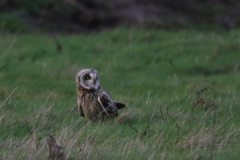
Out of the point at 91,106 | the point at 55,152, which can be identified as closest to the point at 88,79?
the point at 91,106

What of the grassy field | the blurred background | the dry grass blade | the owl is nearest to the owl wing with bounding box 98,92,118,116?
the owl

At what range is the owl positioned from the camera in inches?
328

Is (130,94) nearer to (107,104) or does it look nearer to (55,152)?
(107,104)

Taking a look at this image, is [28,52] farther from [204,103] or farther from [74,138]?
[74,138]

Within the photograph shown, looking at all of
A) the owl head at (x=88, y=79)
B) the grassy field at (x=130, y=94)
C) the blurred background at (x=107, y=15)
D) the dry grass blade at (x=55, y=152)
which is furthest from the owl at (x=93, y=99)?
the blurred background at (x=107, y=15)

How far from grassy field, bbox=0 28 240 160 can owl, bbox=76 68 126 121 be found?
188 millimetres

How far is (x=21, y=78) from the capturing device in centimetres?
1302

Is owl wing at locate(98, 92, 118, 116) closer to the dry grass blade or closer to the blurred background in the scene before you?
the dry grass blade

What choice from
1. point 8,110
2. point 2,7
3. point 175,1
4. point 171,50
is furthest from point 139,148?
point 175,1

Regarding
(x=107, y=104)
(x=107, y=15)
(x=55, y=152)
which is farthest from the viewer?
(x=107, y=15)

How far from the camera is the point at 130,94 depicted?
36.5 ft

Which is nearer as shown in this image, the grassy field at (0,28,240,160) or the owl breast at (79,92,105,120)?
the grassy field at (0,28,240,160)

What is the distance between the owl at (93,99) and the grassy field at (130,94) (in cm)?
19

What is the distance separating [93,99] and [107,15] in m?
15.7
